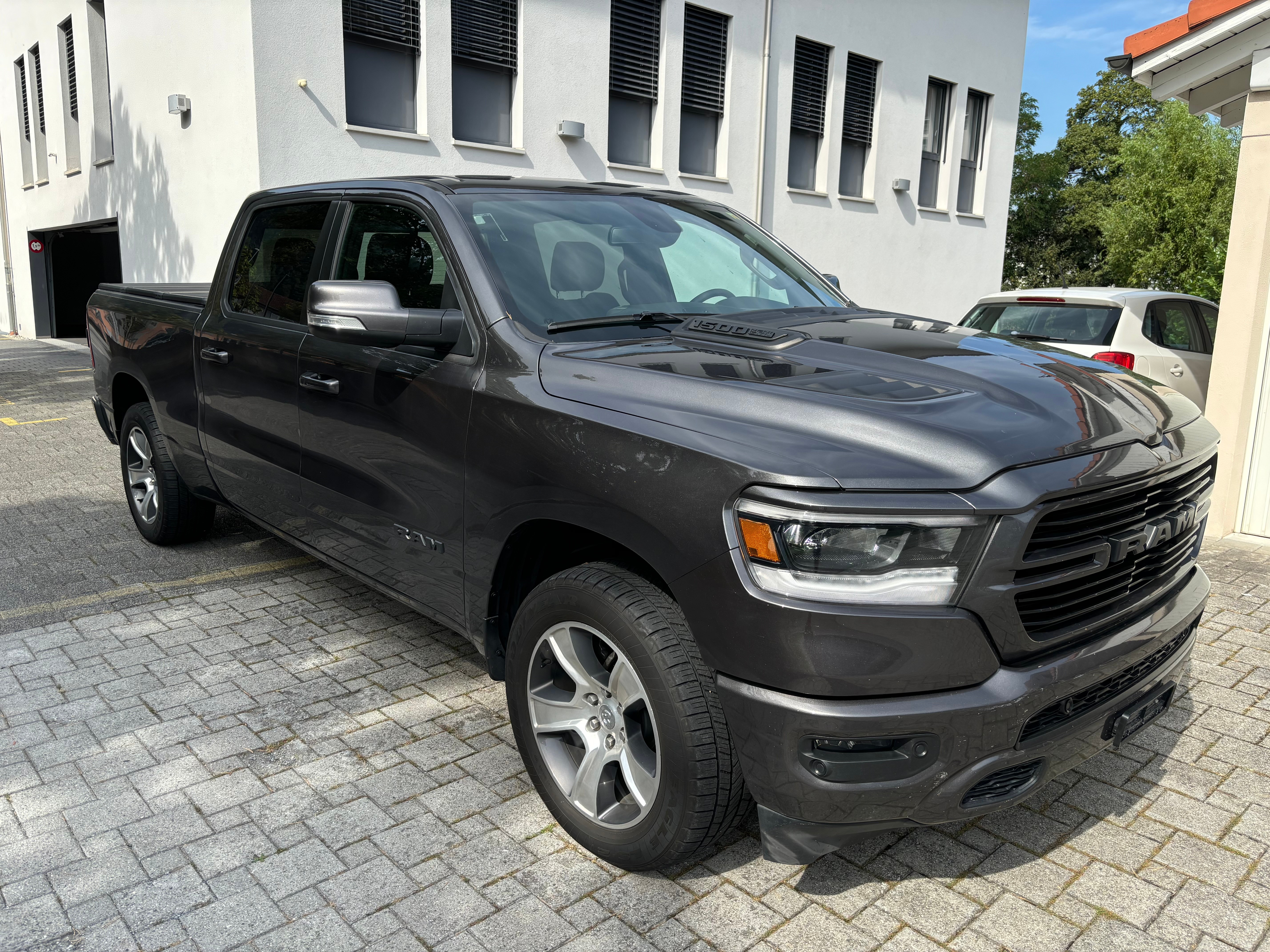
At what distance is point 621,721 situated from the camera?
8.80 ft

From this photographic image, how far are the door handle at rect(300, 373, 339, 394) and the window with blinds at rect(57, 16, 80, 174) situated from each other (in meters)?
17.5

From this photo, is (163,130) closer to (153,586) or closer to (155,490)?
(155,490)

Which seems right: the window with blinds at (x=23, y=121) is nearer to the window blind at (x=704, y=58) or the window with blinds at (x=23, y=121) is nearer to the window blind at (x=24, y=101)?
the window blind at (x=24, y=101)

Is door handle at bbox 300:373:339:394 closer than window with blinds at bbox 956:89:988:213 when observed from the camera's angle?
Yes

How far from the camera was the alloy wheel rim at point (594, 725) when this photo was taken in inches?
104

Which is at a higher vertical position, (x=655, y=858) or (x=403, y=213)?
(x=403, y=213)

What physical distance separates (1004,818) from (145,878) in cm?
257

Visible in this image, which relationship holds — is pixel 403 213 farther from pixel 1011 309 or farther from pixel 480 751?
pixel 1011 309

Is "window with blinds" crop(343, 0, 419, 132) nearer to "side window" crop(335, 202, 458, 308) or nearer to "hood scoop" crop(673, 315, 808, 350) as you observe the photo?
"side window" crop(335, 202, 458, 308)

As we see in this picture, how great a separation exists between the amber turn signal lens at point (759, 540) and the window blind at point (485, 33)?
36.8 feet

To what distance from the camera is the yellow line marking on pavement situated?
4.79 m

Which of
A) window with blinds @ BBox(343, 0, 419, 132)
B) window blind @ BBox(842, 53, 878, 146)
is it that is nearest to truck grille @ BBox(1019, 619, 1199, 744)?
window with blinds @ BBox(343, 0, 419, 132)

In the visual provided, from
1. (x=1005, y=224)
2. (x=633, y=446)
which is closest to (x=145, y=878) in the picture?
(x=633, y=446)

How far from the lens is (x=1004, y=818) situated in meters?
3.12
